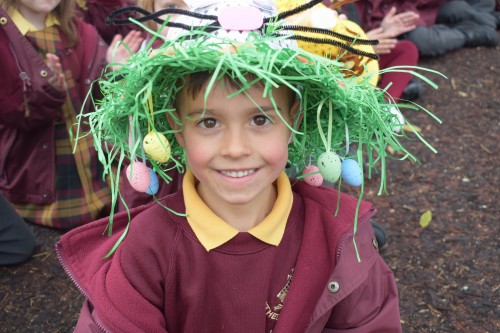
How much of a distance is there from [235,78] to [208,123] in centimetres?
15

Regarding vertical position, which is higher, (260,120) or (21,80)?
(260,120)

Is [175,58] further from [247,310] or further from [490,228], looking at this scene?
[490,228]

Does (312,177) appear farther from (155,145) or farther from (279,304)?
(155,145)

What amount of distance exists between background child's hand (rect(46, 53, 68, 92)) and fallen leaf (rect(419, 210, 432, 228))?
2138 mm

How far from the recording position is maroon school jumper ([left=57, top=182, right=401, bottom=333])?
169 cm

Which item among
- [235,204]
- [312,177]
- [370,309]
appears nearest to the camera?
[235,204]

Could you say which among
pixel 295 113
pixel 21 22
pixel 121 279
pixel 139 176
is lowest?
pixel 121 279

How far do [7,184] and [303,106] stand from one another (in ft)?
7.50

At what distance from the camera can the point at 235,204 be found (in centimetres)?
171

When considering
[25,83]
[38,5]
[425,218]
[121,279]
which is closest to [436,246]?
[425,218]

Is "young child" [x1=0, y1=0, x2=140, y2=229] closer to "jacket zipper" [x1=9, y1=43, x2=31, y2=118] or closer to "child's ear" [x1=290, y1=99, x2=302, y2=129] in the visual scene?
"jacket zipper" [x1=9, y1=43, x2=31, y2=118]

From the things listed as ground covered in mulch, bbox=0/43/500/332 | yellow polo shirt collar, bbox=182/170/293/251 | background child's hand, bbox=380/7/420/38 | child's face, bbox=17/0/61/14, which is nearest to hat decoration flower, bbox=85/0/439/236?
yellow polo shirt collar, bbox=182/170/293/251

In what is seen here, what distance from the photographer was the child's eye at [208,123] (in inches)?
62.1

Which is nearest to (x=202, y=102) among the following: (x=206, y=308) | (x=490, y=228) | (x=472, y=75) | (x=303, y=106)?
(x=303, y=106)
